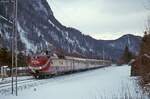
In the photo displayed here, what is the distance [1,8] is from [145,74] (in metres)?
140

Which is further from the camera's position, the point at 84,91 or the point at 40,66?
the point at 40,66

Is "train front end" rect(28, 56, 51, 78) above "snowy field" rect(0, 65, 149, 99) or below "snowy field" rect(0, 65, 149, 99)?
above

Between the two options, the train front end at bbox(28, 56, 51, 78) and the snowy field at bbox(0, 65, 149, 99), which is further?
the train front end at bbox(28, 56, 51, 78)

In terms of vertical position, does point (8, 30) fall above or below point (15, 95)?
above

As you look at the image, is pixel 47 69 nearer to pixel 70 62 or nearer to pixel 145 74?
pixel 70 62

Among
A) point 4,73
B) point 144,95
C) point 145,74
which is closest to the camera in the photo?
point 144,95

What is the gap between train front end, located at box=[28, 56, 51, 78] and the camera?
5475 cm

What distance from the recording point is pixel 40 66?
55094 mm

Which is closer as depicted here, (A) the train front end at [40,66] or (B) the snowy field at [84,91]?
(B) the snowy field at [84,91]

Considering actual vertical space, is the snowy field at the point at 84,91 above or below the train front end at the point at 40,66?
below

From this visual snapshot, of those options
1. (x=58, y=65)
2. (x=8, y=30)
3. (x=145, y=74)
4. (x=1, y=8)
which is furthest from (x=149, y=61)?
(x=8, y=30)

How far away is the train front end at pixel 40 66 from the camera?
54750 mm

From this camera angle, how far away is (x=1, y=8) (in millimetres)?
163125

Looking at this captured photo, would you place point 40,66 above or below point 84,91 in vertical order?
above
